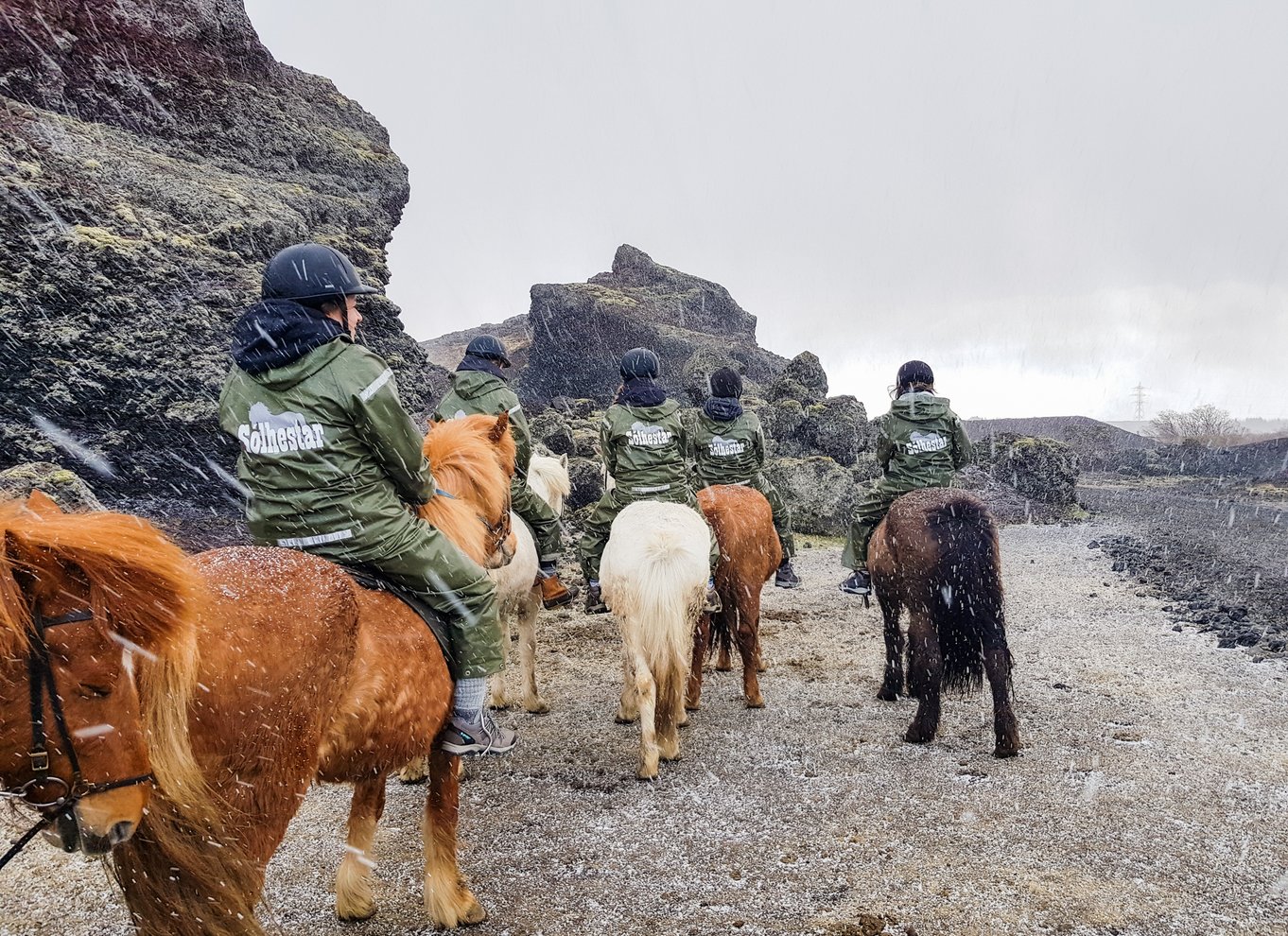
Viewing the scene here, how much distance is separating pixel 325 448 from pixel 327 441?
28mm

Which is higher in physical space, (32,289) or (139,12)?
(139,12)

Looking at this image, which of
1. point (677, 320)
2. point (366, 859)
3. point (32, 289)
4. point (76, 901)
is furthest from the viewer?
point (677, 320)

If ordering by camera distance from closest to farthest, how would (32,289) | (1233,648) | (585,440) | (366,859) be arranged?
(366,859) < (1233,648) < (32,289) < (585,440)

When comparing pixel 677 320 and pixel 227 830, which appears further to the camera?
pixel 677 320

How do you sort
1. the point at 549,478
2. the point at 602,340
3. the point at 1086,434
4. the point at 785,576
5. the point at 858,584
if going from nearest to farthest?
the point at 858,584
the point at 549,478
the point at 785,576
the point at 602,340
the point at 1086,434

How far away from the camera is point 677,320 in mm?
42438

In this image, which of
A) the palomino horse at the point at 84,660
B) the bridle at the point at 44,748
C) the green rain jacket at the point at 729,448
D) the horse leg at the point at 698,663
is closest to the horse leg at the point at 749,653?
the horse leg at the point at 698,663

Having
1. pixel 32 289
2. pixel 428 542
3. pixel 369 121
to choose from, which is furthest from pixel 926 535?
pixel 369 121

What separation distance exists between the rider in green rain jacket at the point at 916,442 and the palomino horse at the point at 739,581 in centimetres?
113

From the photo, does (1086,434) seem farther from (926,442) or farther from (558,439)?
(926,442)

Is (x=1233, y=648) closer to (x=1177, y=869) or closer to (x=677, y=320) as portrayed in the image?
(x=1177, y=869)

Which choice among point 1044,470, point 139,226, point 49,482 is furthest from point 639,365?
point 1044,470

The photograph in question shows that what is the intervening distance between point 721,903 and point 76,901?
3.17 meters

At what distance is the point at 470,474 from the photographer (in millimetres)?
3391
